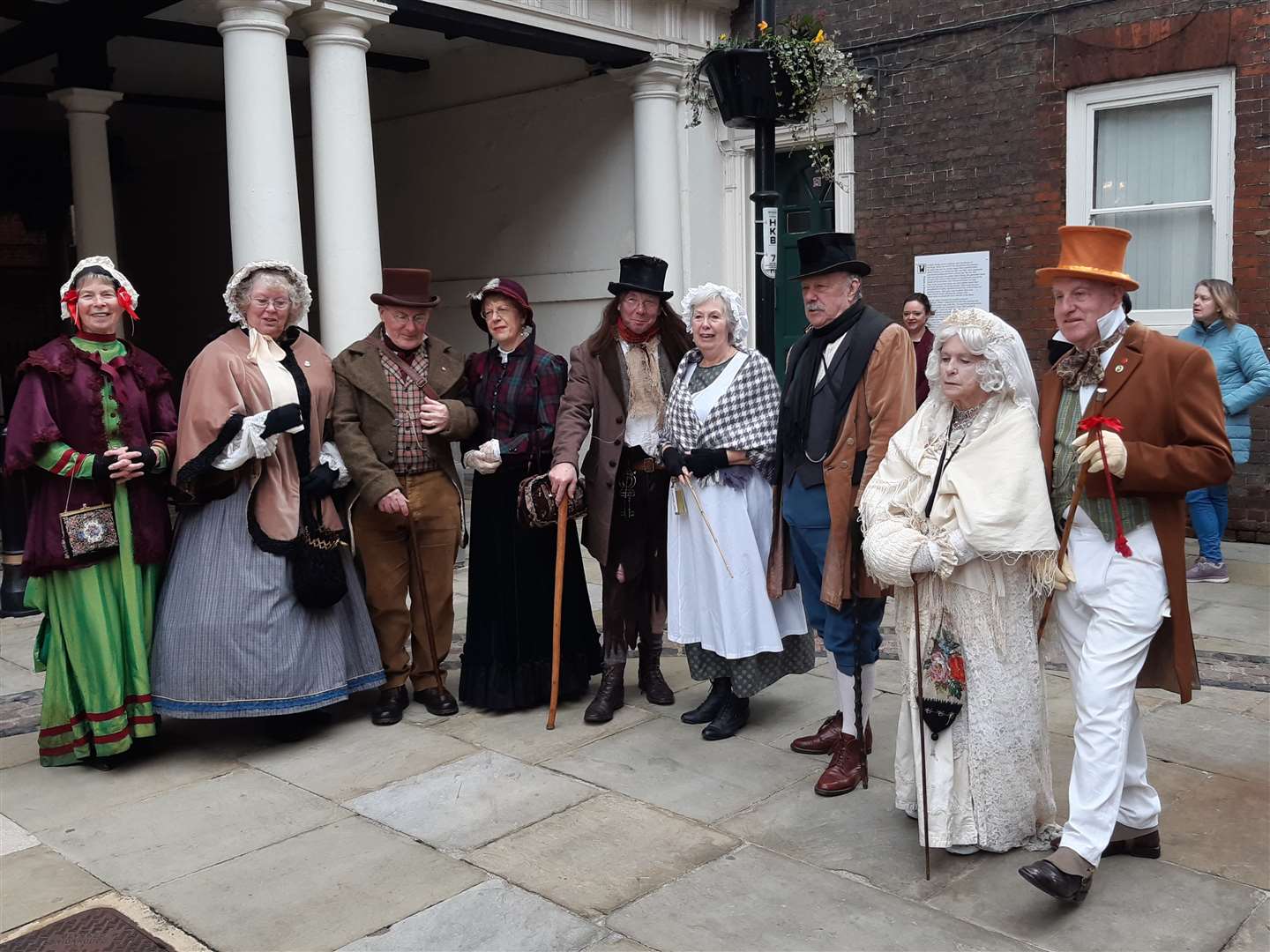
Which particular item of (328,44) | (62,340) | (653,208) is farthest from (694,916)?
(653,208)

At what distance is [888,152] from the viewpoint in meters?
9.55

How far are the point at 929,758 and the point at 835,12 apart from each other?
776cm

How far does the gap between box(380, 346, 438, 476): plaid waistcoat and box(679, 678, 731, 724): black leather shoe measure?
156 centimetres

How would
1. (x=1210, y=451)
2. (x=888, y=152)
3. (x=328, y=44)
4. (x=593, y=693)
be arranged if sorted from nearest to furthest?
(x=1210, y=451)
(x=593, y=693)
(x=328, y=44)
(x=888, y=152)

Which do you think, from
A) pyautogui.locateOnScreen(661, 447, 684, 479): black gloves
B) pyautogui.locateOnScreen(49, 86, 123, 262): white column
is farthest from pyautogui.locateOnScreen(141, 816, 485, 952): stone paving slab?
pyautogui.locateOnScreen(49, 86, 123, 262): white column

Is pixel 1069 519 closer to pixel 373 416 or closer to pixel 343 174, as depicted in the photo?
pixel 373 416

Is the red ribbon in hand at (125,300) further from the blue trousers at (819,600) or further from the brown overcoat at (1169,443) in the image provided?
the brown overcoat at (1169,443)

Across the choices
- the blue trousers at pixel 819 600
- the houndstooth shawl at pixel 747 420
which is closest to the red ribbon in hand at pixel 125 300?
the houndstooth shawl at pixel 747 420

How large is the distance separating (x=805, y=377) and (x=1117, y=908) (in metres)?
2.00

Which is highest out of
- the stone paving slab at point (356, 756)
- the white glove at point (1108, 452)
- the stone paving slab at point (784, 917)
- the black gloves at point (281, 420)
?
the black gloves at point (281, 420)

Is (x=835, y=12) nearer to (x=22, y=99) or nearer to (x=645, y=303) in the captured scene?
(x=645, y=303)

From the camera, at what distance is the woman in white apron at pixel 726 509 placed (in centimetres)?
467

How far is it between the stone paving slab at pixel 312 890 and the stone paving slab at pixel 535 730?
887mm

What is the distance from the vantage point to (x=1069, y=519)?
134 inches
